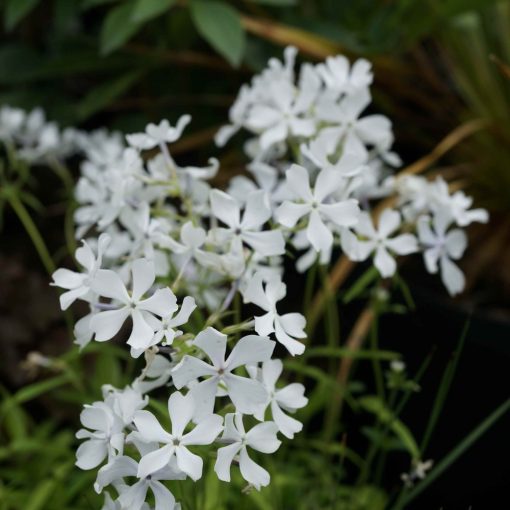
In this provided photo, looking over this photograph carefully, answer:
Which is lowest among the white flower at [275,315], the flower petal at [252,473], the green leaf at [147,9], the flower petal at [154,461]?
the green leaf at [147,9]

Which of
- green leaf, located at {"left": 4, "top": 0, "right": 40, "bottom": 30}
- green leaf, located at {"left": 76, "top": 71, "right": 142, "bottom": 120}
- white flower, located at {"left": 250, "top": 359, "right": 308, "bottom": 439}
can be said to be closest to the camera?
white flower, located at {"left": 250, "top": 359, "right": 308, "bottom": 439}

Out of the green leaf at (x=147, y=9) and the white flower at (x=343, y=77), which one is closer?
the white flower at (x=343, y=77)

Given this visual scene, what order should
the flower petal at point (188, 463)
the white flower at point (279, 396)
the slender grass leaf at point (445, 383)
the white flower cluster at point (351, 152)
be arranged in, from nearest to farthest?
the flower petal at point (188, 463) < the white flower at point (279, 396) < the slender grass leaf at point (445, 383) < the white flower cluster at point (351, 152)

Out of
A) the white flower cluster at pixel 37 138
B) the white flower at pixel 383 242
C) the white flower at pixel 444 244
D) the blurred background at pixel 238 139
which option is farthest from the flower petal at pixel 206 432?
the white flower cluster at pixel 37 138

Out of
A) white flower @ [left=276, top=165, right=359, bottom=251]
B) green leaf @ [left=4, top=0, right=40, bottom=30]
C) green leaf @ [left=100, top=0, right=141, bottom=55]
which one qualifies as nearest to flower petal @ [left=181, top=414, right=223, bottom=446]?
white flower @ [left=276, top=165, right=359, bottom=251]

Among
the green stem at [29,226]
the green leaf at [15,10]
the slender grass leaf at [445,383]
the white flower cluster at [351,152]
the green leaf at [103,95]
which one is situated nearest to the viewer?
the slender grass leaf at [445,383]

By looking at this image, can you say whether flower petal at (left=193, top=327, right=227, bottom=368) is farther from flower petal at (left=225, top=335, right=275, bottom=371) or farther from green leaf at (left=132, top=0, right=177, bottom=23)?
green leaf at (left=132, top=0, right=177, bottom=23)

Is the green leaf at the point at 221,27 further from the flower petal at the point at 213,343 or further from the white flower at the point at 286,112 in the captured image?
the flower petal at the point at 213,343
